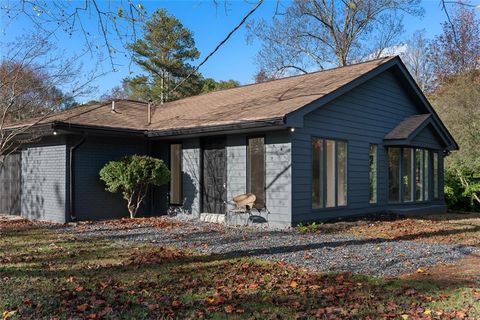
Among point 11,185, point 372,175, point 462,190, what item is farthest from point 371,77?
point 11,185

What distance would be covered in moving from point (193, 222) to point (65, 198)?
349 centimetres

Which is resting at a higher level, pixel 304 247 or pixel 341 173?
pixel 341 173

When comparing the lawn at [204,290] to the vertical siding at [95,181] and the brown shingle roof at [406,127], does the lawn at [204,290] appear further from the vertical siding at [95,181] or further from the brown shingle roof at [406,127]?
the brown shingle roof at [406,127]

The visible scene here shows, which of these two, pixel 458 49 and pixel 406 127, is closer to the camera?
pixel 406 127

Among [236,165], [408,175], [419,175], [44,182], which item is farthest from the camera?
[419,175]

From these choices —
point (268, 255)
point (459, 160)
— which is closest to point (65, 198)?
point (268, 255)

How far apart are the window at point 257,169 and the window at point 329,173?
1324mm

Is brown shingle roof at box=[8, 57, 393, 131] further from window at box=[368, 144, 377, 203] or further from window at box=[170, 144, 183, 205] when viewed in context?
window at box=[368, 144, 377, 203]

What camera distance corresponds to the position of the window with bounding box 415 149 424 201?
15.4 m

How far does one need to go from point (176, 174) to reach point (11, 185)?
5.60 meters

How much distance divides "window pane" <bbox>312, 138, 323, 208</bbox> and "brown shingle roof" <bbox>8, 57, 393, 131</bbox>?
52.3 inches

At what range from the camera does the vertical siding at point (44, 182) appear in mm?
12289

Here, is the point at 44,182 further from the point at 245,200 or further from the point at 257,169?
the point at 257,169

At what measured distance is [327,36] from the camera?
29656 mm
